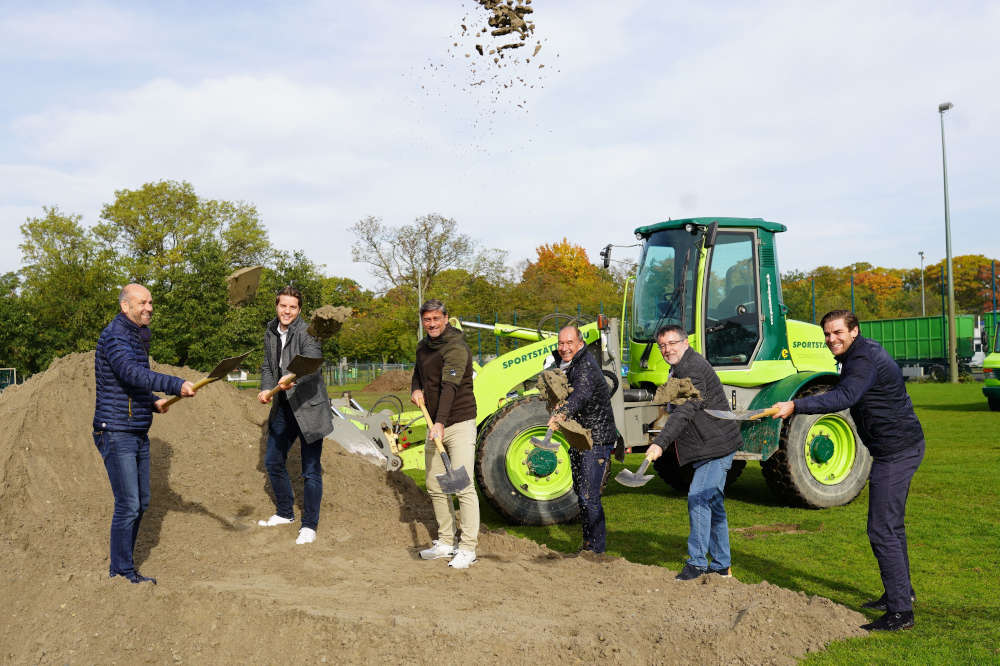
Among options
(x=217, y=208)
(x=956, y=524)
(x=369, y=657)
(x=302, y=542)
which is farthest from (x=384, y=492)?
(x=217, y=208)

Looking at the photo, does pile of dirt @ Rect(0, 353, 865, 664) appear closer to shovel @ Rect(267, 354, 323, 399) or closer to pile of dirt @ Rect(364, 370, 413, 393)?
shovel @ Rect(267, 354, 323, 399)

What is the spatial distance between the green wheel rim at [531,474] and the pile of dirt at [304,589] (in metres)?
0.88

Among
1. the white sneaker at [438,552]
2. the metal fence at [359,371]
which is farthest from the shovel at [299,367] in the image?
the metal fence at [359,371]

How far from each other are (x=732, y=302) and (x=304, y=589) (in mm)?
5095

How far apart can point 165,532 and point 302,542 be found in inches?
40.0

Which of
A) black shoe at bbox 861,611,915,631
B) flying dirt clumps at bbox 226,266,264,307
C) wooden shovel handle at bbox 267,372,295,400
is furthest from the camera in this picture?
flying dirt clumps at bbox 226,266,264,307

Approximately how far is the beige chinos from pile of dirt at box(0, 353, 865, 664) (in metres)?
0.28

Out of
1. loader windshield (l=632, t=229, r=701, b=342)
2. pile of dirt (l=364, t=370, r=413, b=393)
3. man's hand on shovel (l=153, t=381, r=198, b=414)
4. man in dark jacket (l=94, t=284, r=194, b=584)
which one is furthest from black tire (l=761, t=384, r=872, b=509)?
pile of dirt (l=364, t=370, r=413, b=393)

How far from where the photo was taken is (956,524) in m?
6.45

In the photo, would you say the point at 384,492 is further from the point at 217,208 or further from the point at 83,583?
the point at 217,208

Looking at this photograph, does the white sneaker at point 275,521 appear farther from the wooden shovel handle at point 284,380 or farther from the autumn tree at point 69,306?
the autumn tree at point 69,306

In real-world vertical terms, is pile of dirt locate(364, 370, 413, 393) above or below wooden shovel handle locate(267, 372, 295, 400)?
below

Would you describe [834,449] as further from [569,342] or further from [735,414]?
[569,342]

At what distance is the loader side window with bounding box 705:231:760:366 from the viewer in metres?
7.67
